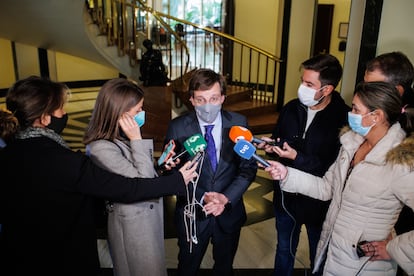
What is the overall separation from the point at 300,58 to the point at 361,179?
5.19m

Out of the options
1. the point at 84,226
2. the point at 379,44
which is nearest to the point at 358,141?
the point at 84,226

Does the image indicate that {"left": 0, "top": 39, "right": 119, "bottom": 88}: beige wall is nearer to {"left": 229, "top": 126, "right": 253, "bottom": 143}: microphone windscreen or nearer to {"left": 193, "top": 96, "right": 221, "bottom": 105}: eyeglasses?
{"left": 193, "top": 96, "right": 221, "bottom": 105}: eyeglasses

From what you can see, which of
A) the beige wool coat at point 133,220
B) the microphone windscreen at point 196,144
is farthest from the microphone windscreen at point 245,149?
the beige wool coat at point 133,220

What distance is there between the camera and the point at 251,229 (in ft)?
10.6

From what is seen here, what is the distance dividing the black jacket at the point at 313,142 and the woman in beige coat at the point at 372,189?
294 mm

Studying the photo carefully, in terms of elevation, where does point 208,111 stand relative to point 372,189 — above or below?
above

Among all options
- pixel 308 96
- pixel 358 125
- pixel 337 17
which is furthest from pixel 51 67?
pixel 358 125

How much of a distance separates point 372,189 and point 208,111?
0.82 meters

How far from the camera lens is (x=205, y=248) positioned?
196 centimetres

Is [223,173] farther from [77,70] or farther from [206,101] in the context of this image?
[77,70]

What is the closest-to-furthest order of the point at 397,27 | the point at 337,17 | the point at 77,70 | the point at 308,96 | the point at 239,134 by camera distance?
1. the point at 239,134
2. the point at 308,96
3. the point at 397,27
4. the point at 337,17
5. the point at 77,70

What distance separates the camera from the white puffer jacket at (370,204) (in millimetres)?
1390

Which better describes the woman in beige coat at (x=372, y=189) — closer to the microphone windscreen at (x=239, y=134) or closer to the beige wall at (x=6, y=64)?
the microphone windscreen at (x=239, y=134)

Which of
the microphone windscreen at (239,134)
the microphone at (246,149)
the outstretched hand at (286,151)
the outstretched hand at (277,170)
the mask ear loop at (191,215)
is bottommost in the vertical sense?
Result: the mask ear loop at (191,215)
